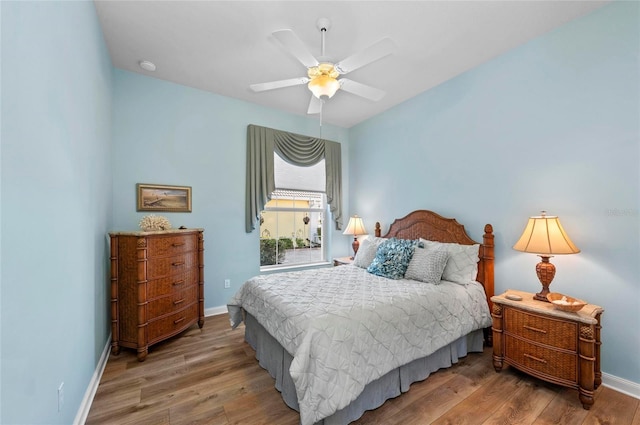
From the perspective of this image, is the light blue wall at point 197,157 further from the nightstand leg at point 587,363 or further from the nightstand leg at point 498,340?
the nightstand leg at point 587,363

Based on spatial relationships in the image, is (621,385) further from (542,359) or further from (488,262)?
(488,262)

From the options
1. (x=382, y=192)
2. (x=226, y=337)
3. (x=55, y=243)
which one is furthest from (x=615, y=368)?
(x=55, y=243)

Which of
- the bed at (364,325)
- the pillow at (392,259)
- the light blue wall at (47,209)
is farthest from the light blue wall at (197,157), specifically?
the pillow at (392,259)

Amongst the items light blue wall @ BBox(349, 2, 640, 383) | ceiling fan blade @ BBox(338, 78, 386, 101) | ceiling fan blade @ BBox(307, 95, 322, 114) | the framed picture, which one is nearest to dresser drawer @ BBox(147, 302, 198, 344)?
the framed picture

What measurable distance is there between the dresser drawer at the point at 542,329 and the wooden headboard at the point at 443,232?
1.78 ft

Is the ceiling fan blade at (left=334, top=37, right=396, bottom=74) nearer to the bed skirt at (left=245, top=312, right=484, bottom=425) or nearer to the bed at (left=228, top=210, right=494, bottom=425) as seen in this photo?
the bed at (left=228, top=210, right=494, bottom=425)

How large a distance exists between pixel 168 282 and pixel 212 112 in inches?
88.7

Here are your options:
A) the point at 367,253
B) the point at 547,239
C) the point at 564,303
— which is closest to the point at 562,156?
the point at 547,239

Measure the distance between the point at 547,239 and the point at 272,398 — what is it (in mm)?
2426

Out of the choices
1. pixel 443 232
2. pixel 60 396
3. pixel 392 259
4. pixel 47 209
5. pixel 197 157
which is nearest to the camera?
pixel 47 209

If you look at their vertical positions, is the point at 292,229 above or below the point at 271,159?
below

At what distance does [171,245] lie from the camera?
2693 millimetres

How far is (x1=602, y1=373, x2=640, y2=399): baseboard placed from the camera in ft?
6.36

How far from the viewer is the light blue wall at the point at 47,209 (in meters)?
0.95
